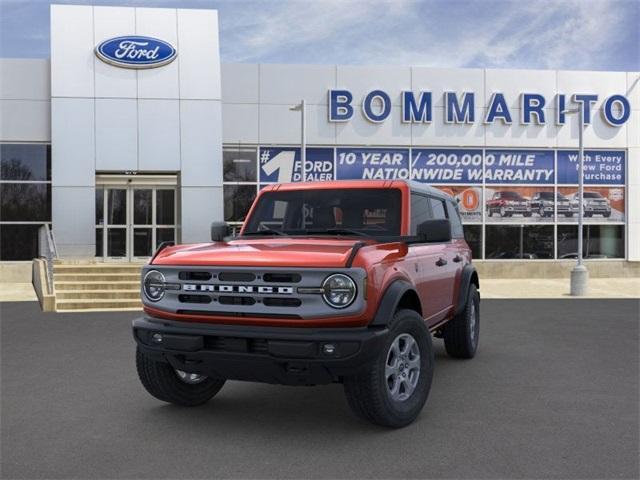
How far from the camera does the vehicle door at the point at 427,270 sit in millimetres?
5578

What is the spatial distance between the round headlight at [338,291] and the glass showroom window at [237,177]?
1577cm

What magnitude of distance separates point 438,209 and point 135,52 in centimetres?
1435

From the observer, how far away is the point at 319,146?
66.5 ft

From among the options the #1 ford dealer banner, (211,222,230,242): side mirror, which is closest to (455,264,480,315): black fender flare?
(211,222,230,242): side mirror

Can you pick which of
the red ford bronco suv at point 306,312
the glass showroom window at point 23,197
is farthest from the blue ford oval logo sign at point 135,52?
the red ford bronco suv at point 306,312

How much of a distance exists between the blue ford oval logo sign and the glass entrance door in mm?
3834

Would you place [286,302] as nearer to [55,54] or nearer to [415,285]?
[415,285]

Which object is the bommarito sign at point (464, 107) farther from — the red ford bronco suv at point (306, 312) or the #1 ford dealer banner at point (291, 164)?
the red ford bronco suv at point (306, 312)

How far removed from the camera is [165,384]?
525cm

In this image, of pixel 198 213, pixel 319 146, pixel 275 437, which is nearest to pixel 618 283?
pixel 319 146

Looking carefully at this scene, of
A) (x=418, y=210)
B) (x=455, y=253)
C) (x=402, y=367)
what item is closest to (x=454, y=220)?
(x=455, y=253)

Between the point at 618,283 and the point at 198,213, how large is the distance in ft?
43.1

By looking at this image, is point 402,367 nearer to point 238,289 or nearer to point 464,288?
point 238,289

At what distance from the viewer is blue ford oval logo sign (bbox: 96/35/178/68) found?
18.4 m
